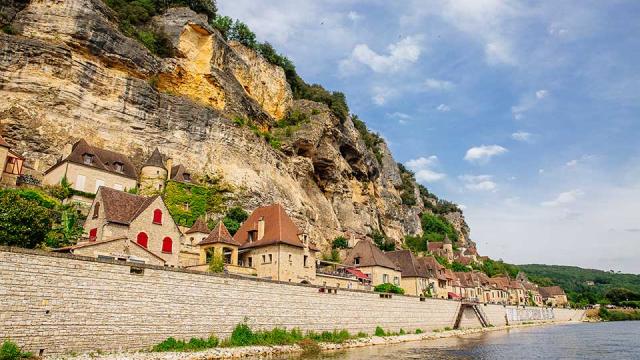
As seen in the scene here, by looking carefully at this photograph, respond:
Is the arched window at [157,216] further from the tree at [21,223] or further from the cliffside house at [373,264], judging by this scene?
the cliffside house at [373,264]

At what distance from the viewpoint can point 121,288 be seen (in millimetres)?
19234

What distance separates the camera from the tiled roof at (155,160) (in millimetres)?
42875

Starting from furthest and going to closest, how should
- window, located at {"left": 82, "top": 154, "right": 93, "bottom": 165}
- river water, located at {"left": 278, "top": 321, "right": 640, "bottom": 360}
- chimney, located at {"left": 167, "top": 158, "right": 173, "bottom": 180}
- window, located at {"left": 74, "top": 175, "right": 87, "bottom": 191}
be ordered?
chimney, located at {"left": 167, "top": 158, "right": 173, "bottom": 180}
window, located at {"left": 82, "top": 154, "right": 93, "bottom": 165}
window, located at {"left": 74, "top": 175, "right": 87, "bottom": 191}
river water, located at {"left": 278, "top": 321, "right": 640, "bottom": 360}

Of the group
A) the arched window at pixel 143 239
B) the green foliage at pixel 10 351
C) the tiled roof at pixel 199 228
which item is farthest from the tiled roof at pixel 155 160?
the green foliage at pixel 10 351

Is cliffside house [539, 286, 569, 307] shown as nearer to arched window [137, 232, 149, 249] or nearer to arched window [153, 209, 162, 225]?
arched window [153, 209, 162, 225]

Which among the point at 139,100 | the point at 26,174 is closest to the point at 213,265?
the point at 26,174

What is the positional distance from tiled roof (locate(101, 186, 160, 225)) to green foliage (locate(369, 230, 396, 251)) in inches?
1842

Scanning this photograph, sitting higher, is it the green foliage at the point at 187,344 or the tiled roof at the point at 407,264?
the tiled roof at the point at 407,264

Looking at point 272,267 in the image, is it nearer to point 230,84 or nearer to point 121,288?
point 121,288

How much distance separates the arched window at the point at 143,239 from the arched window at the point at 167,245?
4.03ft

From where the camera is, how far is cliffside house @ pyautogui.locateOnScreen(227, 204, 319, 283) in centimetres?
3372

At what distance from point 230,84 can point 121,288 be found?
127ft

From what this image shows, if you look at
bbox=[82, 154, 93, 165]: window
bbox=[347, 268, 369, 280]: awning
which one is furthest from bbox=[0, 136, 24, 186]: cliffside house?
bbox=[347, 268, 369, 280]: awning

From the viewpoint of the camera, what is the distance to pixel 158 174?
42.3 metres
